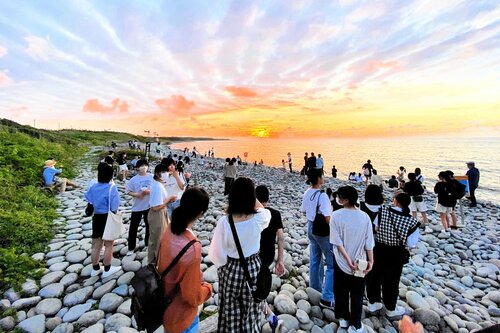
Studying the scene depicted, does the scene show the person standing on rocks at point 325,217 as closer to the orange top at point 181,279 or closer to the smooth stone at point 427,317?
the smooth stone at point 427,317

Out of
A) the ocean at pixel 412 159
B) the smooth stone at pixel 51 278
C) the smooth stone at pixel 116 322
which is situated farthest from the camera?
the ocean at pixel 412 159

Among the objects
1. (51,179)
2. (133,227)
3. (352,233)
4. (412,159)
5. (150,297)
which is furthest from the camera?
(412,159)

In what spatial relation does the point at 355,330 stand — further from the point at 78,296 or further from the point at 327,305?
the point at 78,296

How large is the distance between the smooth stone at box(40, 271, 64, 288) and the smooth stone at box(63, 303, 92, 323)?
98cm

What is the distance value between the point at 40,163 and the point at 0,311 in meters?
11.0

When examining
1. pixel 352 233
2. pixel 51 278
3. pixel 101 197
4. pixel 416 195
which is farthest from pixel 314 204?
pixel 416 195

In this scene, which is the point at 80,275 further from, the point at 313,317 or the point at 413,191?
the point at 413,191

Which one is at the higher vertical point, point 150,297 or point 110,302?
point 150,297

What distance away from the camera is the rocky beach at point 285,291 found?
3.60m

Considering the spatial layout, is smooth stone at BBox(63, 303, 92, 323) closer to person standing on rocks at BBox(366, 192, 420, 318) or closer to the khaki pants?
the khaki pants

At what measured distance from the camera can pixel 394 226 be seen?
3.77m

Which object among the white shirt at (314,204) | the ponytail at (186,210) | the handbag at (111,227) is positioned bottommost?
the handbag at (111,227)

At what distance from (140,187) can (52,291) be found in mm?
2177

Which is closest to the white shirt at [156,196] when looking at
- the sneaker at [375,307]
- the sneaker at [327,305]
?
the sneaker at [327,305]
